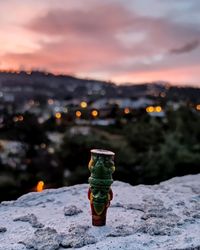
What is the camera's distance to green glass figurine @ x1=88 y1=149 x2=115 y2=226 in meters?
5.80

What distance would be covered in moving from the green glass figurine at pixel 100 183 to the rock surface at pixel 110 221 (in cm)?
21

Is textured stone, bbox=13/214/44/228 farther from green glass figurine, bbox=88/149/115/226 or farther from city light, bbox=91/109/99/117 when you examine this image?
city light, bbox=91/109/99/117

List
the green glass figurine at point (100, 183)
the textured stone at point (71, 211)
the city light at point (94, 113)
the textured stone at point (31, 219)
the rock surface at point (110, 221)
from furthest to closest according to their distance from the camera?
the city light at point (94, 113) → the textured stone at point (71, 211) → the textured stone at point (31, 219) → the green glass figurine at point (100, 183) → the rock surface at point (110, 221)

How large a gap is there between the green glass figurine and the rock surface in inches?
8.4

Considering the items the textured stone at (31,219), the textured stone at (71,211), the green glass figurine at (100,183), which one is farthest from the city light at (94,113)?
the green glass figurine at (100,183)

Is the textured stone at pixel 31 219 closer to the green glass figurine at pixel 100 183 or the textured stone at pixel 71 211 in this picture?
the textured stone at pixel 71 211

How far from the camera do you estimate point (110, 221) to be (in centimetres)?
623

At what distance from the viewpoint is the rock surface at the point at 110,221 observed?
5.36 m

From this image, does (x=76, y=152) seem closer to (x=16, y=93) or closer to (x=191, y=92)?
(x=191, y=92)

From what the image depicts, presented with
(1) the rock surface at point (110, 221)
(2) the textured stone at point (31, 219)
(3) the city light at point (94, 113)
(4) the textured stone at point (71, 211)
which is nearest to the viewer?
(1) the rock surface at point (110, 221)

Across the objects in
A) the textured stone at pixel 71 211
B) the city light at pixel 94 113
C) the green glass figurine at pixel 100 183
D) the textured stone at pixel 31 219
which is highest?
the green glass figurine at pixel 100 183

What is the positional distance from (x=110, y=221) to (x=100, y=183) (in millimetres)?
749

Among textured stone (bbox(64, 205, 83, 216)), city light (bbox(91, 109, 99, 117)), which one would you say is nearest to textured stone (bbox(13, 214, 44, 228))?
textured stone (bbox(64, 205, 83, 216))

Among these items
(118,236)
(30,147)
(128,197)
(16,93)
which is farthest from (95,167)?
(16,93)
